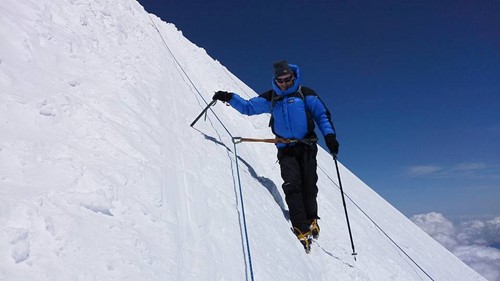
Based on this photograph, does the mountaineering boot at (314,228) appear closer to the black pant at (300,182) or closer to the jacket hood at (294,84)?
the black pant at (300,182)

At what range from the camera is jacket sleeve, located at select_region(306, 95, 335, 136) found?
538cm

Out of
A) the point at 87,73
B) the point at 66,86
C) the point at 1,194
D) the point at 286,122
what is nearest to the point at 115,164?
the point at 1,194

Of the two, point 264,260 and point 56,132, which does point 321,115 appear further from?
point 56,132

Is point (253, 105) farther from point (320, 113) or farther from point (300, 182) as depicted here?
point (300, 182)

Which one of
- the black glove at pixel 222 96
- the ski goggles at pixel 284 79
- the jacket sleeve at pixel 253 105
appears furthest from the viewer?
the black glove at pixel 222 96

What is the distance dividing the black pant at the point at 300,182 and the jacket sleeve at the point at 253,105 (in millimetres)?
908

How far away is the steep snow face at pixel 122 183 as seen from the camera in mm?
2231

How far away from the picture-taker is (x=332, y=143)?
5.20 meters

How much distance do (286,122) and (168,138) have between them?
1915 millimetres

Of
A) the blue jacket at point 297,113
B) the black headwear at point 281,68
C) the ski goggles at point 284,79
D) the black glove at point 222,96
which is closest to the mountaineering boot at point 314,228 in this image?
the blue jacket at point 297,113

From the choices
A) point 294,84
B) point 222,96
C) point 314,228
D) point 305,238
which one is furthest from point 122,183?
point 222,96

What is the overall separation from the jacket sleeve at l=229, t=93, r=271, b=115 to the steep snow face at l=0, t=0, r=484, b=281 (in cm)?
78

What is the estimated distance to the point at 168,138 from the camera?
4.80 metres

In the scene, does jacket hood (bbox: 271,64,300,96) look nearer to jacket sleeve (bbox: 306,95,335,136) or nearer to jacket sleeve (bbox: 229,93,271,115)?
jacket sleeve (bbox: 306,95,335,136)
